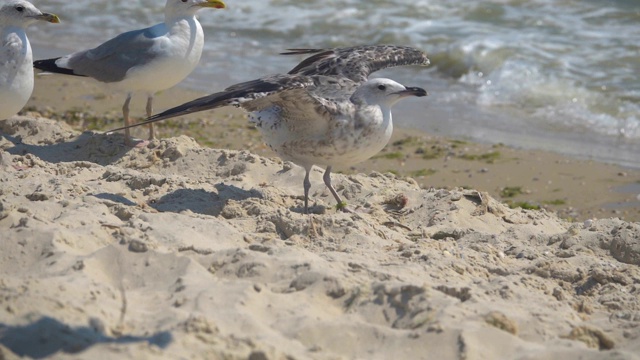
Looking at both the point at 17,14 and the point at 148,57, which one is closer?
the point at 17,14

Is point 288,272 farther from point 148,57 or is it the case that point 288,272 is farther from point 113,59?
point 113,59

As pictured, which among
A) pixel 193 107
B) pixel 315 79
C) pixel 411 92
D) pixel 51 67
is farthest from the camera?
pixel 51 67

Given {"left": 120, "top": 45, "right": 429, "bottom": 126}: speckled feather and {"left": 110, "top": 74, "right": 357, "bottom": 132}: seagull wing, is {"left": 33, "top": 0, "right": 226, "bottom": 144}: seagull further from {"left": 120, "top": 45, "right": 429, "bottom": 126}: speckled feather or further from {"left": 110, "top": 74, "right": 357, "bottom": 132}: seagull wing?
{"left": 110, "top": 74, "right": 357, "bottom": 132}: seagull wing

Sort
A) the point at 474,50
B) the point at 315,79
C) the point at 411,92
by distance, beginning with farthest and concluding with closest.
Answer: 1. the point at 474,50
2. the point at 411,92
3. the point at 315,79

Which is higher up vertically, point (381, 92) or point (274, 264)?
point (381, 92)

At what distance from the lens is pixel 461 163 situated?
884cm

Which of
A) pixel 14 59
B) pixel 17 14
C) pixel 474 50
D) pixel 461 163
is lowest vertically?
pixel 461 163

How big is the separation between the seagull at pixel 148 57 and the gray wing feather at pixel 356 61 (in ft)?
3.65

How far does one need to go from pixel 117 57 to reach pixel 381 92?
2631 mm

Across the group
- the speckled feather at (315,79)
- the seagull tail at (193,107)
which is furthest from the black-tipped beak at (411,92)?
the seagull tail at (193,107)

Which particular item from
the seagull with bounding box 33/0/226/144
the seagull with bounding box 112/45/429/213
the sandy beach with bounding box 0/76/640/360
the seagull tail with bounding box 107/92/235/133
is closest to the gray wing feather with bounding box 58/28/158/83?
the seagull with bounding box 33/0/226/144

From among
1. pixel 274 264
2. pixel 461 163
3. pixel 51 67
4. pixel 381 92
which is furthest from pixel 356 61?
pixel 274 264

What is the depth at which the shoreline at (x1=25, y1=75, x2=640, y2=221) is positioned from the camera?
804 cm

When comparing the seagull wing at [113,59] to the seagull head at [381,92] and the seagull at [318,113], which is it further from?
the seagull head at [381,92]
